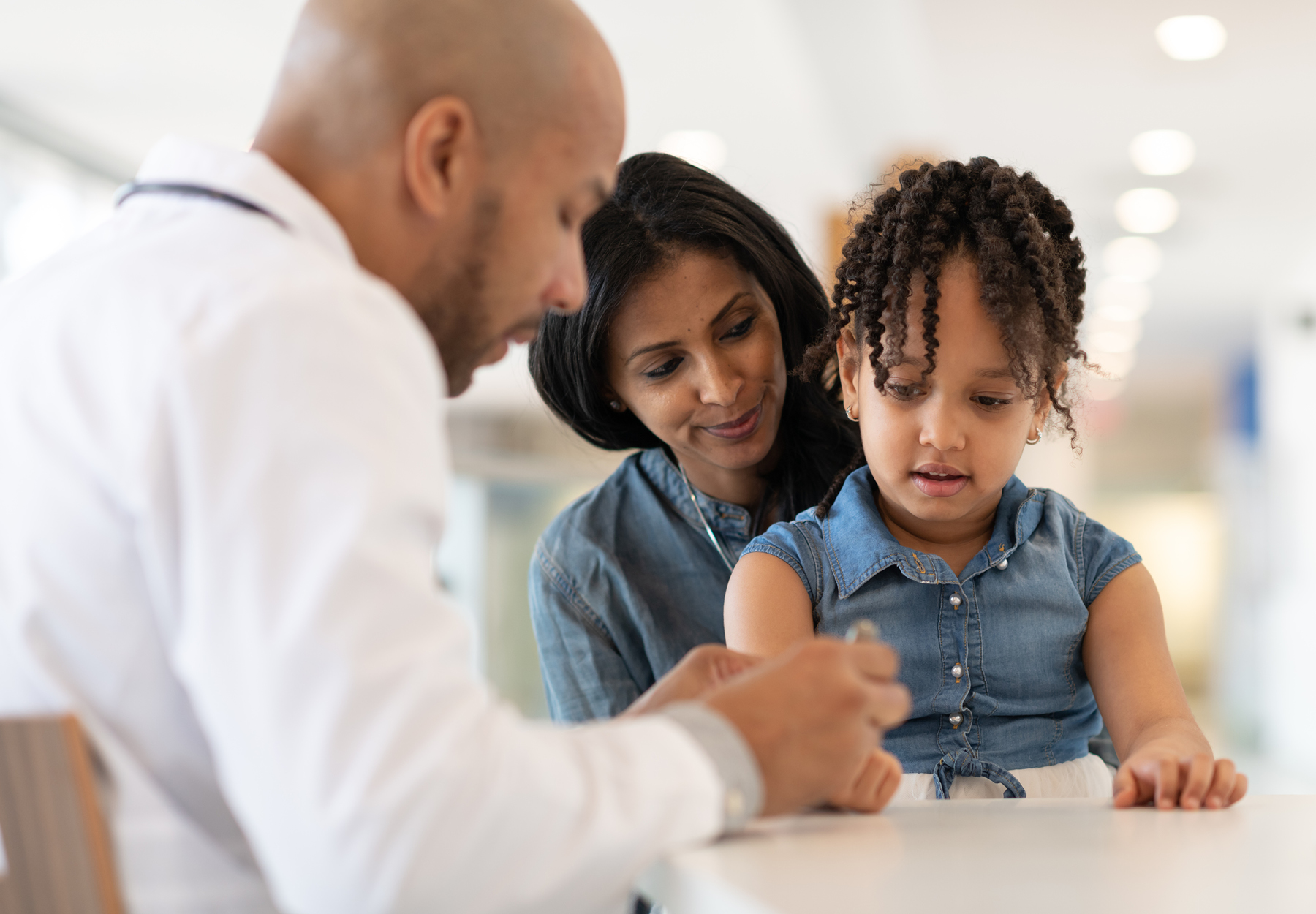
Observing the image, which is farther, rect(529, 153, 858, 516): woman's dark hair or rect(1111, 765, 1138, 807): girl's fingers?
rect(529, 153, 858, 516): woman's dark hair

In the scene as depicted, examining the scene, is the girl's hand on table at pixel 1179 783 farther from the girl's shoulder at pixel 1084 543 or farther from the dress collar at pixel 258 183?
the dress collar at pixel 258 183

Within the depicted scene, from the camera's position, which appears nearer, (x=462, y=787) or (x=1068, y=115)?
(x=462, y=787)

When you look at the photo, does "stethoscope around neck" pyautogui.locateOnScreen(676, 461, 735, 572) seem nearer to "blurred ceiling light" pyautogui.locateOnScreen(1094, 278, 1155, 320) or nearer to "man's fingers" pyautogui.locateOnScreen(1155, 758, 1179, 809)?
"man's fingers" pyautogui.locateOnScreen(1155, 758, 1179, 809)

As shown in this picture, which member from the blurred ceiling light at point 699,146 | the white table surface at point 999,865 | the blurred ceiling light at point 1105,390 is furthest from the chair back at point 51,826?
the blurred ceiling light at point 1105,390

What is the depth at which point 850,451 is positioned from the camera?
5.46 feet

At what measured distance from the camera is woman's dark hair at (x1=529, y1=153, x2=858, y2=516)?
1.55m

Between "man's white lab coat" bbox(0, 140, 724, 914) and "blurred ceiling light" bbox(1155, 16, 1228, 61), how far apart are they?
13.3 feet

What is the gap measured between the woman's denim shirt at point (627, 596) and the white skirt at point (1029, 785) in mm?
401

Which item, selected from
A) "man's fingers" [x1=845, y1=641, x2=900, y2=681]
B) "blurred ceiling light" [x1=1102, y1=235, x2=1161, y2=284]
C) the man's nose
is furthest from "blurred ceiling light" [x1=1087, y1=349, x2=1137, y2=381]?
"man's fingers" [x1=845, y1=641, x2=900, y2=681]

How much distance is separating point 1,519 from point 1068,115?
16.6 feet

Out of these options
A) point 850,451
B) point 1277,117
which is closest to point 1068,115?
point 1277,117

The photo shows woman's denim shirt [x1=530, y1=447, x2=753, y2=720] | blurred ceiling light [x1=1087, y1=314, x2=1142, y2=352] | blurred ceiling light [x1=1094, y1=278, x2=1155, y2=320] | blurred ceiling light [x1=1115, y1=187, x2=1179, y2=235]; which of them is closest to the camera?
woman's denim shirt [x1=530, y1=447, x2=753, y2=720]

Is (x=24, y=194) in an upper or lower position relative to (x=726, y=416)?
lower

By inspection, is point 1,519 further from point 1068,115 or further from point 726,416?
point 1068,115
